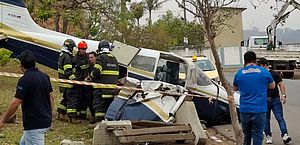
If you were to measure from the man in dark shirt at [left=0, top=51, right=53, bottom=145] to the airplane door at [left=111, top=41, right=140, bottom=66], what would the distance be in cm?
499

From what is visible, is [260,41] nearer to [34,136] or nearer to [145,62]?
[145,62]

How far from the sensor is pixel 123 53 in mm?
11344

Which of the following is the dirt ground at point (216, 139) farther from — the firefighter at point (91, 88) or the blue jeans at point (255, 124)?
the firefighter at point (91, 88)

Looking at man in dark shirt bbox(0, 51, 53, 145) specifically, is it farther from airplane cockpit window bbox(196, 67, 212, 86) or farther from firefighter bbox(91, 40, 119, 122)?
airplane cockpit window bbox(196, 67, 212, 86)

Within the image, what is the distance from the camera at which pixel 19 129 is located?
962cm

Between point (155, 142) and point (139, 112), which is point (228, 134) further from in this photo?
point (155, 142)

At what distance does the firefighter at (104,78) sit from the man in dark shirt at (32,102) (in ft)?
13.0

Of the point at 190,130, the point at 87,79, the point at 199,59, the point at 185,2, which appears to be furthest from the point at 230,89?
the point at 199,59

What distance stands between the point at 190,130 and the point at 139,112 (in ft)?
4.18

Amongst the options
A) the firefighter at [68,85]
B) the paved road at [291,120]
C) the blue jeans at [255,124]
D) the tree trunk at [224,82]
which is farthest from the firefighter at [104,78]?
the blue jeans at [255,124]

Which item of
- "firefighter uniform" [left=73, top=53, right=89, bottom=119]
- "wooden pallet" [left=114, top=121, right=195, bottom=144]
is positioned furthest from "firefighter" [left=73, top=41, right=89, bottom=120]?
"wooden pallet" [left=114, top=121, right=195, bottom=144]

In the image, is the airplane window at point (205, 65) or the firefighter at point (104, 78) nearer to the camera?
the firefighter at point (104, 78)

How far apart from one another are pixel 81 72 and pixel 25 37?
2.83 meters

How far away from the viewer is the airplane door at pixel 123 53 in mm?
11312
